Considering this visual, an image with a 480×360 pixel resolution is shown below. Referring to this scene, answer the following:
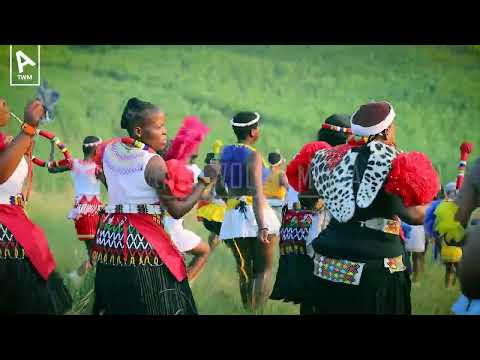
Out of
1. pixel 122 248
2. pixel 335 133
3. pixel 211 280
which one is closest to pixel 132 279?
pixel 122 248

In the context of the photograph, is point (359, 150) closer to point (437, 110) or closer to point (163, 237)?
point (163, 237)

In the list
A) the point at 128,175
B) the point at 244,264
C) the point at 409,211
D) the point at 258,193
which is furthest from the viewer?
the point at 244,264

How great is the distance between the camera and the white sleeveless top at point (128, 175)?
572cm

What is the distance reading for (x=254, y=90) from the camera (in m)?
7.21

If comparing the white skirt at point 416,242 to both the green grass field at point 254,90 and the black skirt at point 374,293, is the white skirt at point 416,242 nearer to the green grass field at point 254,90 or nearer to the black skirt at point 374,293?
the green grass field at point 254,90

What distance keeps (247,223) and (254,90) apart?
1.11 meters

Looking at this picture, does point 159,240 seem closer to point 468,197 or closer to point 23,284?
point 23,284

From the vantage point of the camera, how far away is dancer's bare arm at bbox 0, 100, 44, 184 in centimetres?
617

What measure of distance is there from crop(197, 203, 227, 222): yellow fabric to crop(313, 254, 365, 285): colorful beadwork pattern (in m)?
1.97

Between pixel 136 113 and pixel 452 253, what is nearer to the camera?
pixel 452 253

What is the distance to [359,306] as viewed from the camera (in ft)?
17.4

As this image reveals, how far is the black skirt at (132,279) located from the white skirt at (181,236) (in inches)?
40.3

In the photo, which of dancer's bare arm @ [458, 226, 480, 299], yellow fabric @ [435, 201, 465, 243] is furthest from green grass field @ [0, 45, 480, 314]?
yellow fabric @ [435, 201, 465, 243]

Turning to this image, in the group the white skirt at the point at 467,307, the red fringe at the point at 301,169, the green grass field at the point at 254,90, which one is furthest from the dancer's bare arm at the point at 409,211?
the green grass field at the point at 254,90
